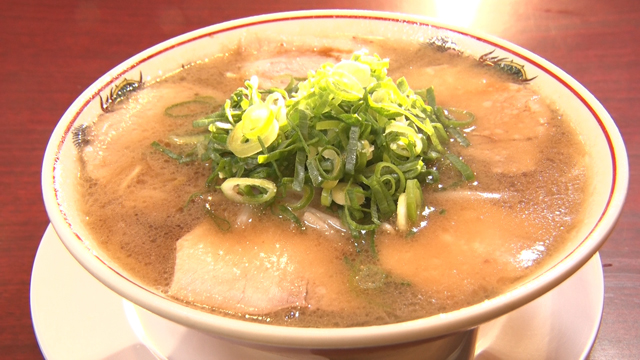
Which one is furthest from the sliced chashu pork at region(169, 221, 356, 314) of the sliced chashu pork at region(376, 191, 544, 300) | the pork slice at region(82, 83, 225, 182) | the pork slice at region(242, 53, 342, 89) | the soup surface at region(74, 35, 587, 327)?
the pork slice at region(242, 53, 342, 89)

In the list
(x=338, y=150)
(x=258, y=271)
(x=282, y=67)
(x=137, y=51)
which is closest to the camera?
(x=258, y=271)

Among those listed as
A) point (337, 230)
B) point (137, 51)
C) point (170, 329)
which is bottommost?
point (170, 329)

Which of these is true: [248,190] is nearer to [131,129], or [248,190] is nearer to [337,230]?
[337,230]

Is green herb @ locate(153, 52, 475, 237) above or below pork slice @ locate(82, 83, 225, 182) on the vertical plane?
above

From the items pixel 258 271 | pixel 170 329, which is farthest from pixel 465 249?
pixel 170 329

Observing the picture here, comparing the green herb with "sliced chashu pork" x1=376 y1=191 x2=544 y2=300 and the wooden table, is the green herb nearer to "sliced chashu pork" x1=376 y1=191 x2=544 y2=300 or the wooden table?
"sliced chashu pork" x1=376 y1=191 x2=544 y2=300

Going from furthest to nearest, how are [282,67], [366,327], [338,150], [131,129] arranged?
[282,67] < [131,129] < [338,150] < [366,327]
